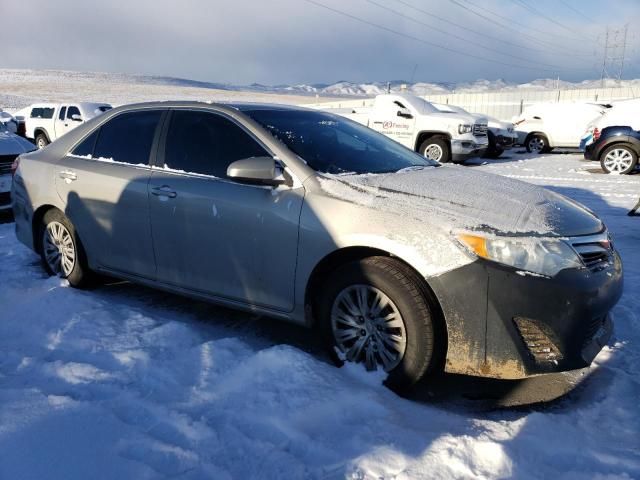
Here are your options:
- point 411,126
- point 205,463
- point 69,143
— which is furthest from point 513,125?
point 205,463

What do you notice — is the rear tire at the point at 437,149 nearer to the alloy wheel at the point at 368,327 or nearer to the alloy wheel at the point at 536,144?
the alloy wheel at the point at 536,144

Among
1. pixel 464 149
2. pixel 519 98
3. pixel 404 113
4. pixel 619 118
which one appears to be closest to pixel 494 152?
pixel 464 149

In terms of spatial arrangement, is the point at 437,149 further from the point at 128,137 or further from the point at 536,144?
the point at 128,137

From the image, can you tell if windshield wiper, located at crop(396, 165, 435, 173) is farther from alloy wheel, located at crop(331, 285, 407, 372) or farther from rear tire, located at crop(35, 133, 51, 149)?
A: rear tire, located at crop(35, 133, 51, 149)

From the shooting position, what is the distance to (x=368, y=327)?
9.48 ft

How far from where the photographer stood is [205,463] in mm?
2207

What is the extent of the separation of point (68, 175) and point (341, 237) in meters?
2.58

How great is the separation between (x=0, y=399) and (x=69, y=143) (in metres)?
2.45

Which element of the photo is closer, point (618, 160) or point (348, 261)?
point (348, 261)

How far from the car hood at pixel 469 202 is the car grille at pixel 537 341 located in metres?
0.44

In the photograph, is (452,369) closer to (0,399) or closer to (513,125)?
(0,399)

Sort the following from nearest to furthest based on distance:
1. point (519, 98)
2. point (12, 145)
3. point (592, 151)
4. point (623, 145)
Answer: point (12, 145), point (623, 145), point (592, 151), point (519, 98)

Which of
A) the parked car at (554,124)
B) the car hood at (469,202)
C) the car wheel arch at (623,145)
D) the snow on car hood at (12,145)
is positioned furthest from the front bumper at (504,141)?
the car hood at (469,202)

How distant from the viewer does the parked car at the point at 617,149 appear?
11742 millimetres
